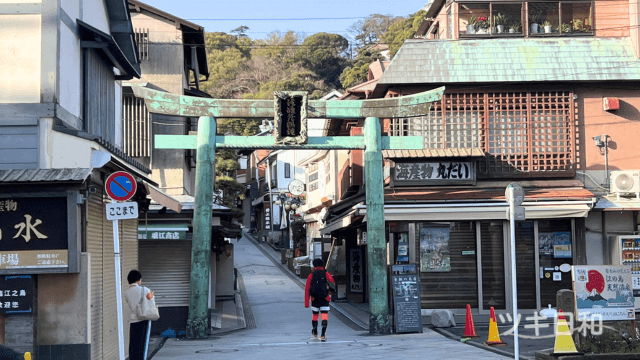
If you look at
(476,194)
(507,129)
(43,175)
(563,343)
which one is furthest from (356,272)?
(43,175)

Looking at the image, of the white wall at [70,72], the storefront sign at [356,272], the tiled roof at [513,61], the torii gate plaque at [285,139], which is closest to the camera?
the white wall at [70,72]

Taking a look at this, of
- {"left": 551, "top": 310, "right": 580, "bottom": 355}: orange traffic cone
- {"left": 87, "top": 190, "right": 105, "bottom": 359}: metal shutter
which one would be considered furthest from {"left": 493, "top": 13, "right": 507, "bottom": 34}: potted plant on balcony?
{"left": 87, "top": 190, "right": 105, "bottom": 359}: metal shutter

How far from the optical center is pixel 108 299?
12469 millimetres

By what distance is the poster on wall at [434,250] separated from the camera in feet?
70.0

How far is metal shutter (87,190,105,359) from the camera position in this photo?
35.6ft

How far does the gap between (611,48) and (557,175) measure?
4.46 metres

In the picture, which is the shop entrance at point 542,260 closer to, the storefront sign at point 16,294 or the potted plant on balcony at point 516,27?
the potted plant on balcony at point 516,27

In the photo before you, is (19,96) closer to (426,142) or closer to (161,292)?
(161,292)

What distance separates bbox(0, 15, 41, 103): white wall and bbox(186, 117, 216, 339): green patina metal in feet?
26.1

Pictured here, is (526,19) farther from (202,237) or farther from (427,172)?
(202,237)

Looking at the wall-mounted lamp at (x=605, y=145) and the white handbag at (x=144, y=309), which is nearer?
the white handbag at (x=144, y=309)

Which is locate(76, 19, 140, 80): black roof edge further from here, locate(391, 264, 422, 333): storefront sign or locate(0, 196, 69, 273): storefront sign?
locate(391, 264, 422, 333): storefront sign

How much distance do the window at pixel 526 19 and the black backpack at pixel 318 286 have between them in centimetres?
1004

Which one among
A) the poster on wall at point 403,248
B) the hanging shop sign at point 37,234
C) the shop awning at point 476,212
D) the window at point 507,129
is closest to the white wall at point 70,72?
the hanging shop sign at point 37,234
